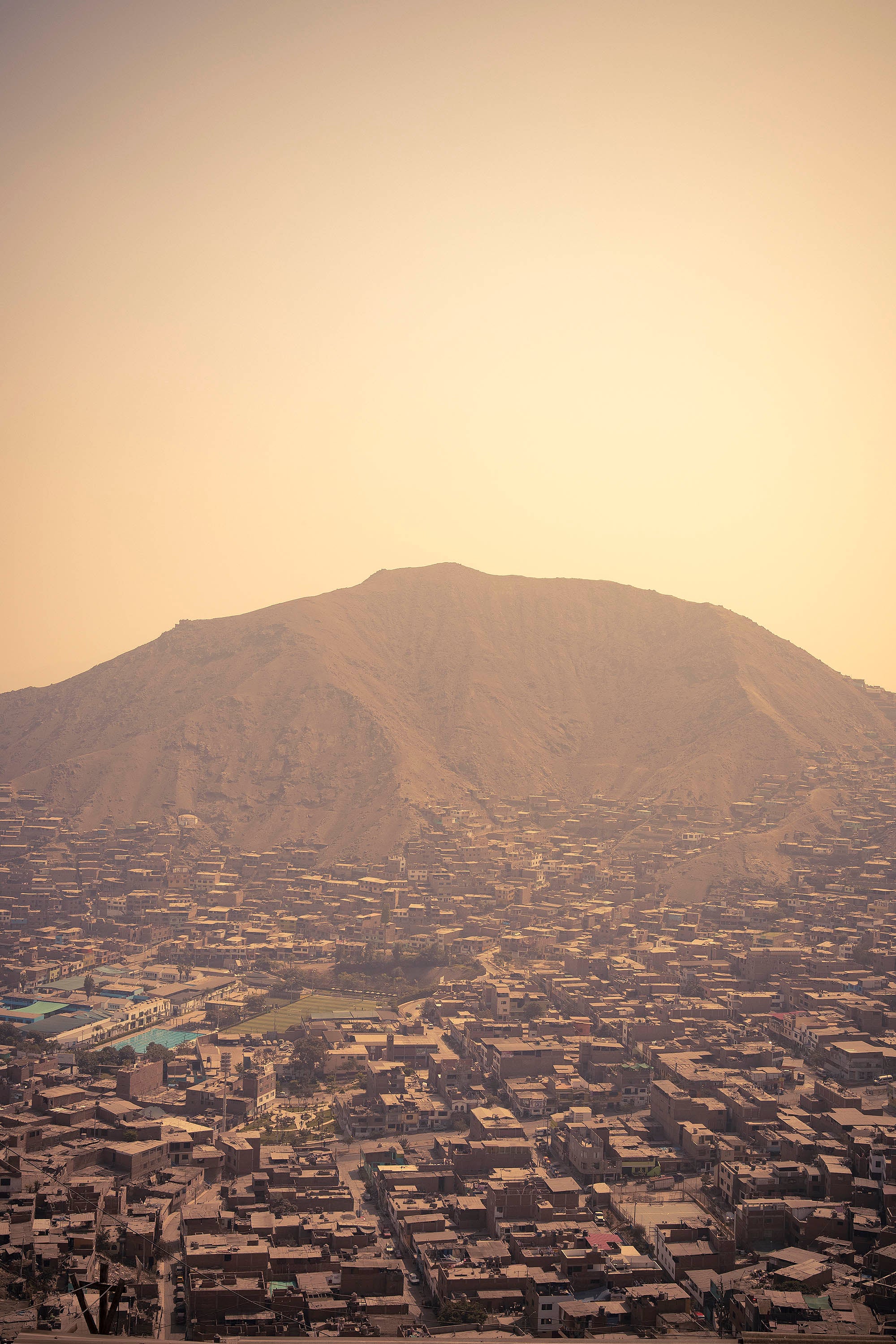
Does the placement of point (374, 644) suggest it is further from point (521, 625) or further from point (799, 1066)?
point (799, 1066)

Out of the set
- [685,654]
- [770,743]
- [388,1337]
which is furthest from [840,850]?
[388,1337]

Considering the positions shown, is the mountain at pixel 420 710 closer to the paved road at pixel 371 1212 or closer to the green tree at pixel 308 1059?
the green tree at pixel 308 1059

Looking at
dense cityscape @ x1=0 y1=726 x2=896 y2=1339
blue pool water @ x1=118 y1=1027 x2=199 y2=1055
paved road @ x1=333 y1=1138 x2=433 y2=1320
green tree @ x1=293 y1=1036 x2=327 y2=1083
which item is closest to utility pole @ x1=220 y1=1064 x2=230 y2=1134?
dense cityscape @ x1=0 y1=726 x2=896 y2=1339

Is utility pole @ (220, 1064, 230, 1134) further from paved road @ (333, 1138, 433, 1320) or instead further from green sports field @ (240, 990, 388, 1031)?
green sports field @ (240, 990, 388, 1031)

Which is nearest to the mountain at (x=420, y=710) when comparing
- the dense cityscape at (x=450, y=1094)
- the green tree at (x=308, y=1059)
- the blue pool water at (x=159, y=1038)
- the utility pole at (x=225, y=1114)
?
the dense cityscape at (x=450, y=1094)

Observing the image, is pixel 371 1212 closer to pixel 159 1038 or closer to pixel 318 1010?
pixel 159 1038
